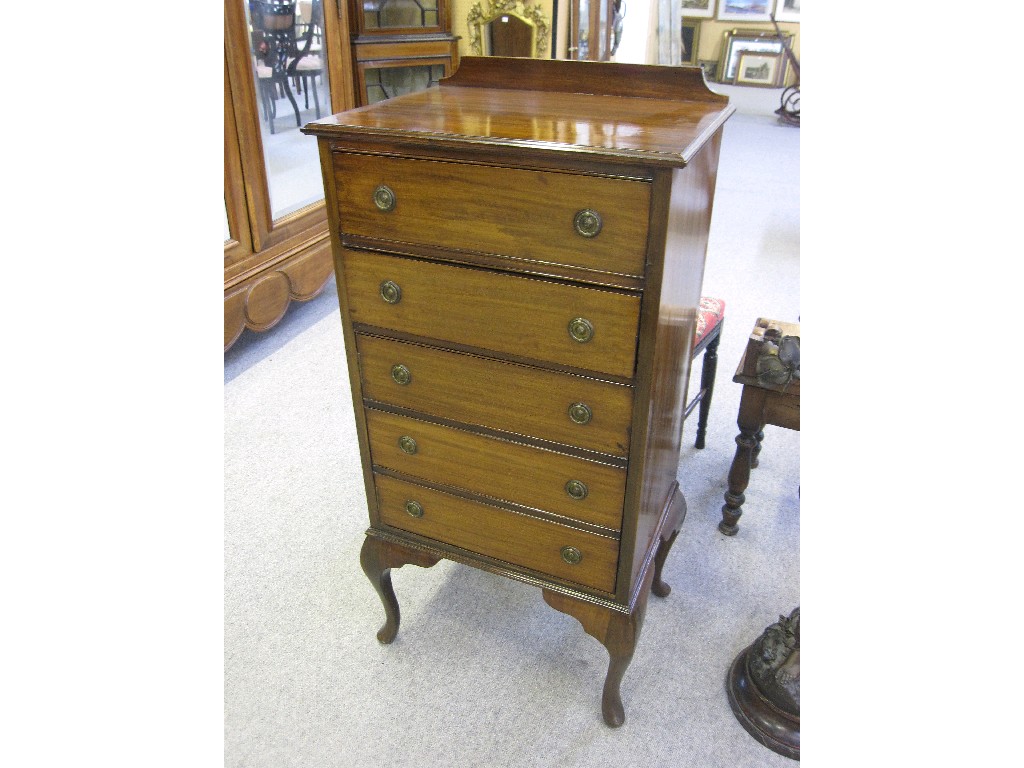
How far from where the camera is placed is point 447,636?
176 cm

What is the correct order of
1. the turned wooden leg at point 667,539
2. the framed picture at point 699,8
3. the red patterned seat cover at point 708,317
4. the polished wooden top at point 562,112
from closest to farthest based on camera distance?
the polished wooden top at point 562,112
the turned wooden leg at point 667,539
the red patterned seat cover at point 708,317
the framed picture at point 699,8

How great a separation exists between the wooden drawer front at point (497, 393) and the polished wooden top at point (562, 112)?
1.22ft

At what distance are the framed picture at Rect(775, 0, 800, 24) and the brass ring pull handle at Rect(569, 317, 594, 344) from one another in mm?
8480

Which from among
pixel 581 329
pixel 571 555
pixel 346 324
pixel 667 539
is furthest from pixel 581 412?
pixel 667 539

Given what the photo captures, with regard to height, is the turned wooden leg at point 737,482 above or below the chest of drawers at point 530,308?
below

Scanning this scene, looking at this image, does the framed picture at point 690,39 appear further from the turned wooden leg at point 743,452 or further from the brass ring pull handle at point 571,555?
the brass ring pull handle at point 571,555

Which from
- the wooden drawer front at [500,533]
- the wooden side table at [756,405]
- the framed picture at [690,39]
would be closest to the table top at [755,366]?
the wooden side table at [756,405]

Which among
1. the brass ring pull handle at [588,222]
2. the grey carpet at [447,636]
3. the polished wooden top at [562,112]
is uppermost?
the polished wooden top at [562,112]

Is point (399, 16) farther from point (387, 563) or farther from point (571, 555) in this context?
point (571, 555)

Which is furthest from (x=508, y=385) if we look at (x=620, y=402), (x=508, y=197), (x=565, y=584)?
(x=565, y=584)

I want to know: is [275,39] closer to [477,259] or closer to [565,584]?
[477,259]

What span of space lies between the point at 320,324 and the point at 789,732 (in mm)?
2552

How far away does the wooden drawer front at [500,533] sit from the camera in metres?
1.36

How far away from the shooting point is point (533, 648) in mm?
1734
